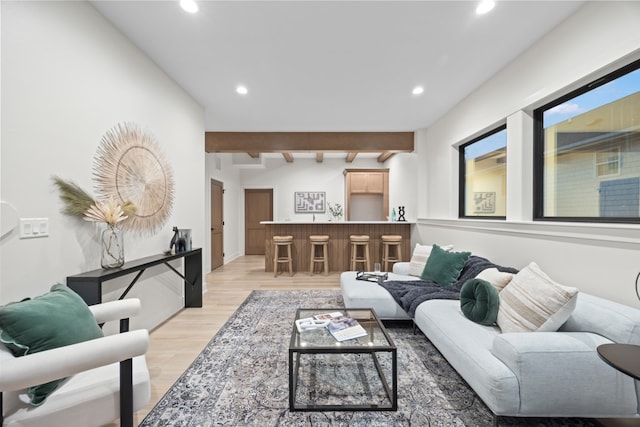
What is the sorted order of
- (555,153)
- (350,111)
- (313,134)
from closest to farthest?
(555,153) → (350,111) → (313,134)

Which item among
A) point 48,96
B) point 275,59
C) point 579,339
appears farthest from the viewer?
point 275,59

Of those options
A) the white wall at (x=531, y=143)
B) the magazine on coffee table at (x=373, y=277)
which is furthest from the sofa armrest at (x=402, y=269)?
the white wall at (x=531, y=143)

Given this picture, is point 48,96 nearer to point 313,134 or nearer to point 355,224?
point 313,134

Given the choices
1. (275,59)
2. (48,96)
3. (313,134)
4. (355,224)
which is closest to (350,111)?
(313,134)

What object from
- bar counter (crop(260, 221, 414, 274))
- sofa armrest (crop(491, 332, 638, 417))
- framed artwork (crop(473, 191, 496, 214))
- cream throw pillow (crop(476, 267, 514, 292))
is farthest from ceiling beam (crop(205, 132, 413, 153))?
sofa armrest (crop(491, 332, 638, 417))

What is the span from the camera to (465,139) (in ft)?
Result: 11.8

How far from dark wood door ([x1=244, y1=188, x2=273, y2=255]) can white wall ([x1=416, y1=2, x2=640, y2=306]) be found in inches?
209

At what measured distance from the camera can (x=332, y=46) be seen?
2.41m

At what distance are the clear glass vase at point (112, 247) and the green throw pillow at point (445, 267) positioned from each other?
3.12 metres

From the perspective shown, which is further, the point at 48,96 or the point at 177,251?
the point at 177,251

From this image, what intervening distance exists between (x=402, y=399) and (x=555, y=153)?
2.43m

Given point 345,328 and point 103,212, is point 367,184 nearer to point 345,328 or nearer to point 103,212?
point 345,328

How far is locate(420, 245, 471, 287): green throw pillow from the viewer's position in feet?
9.61

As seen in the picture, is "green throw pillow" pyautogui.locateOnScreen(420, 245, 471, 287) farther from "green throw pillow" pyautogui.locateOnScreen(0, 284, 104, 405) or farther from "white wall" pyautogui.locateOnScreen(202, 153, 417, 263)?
"white wall" pyautogui.locateOnScreen(202, 153, 417, 263)
